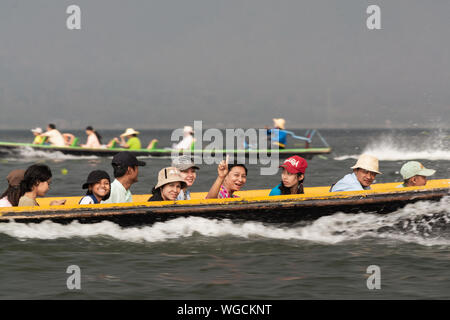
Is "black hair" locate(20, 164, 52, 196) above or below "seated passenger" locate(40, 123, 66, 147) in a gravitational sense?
below

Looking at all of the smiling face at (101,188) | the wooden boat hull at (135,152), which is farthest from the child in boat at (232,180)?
the wooden boat hull at (135,152)

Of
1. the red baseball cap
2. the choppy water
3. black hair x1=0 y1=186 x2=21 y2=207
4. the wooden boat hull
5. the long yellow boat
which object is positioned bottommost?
the choppy water

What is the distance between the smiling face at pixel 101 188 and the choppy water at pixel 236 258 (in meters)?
0.48

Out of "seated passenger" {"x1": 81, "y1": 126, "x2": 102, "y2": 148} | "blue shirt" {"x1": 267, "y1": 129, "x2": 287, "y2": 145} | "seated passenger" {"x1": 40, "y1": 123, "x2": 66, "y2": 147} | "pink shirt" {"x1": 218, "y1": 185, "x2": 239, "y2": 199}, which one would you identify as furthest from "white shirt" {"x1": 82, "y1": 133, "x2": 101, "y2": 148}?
"pink shirt" {"x1": 218, "y1": 185, "x2": 239, "y2": 199}

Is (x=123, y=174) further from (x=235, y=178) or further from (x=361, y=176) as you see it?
(x=361, y=176)

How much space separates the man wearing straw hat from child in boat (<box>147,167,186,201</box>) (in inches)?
86.9

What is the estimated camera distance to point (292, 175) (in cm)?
793

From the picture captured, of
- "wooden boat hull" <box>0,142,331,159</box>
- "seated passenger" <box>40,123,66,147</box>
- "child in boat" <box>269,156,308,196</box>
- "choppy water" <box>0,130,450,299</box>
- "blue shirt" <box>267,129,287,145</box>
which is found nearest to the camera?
"choppy water" <box>0,130,450,299</box>

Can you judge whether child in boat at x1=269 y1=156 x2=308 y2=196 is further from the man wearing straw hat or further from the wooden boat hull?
the wooden boat hull

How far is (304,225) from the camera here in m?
8.34

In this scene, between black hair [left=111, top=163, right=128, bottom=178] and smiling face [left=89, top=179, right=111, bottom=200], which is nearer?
black hair [left=111, top=163, right=128, bottom=178]

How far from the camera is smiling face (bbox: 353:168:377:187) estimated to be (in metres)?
8.20

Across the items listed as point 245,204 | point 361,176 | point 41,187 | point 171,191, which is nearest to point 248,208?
point 245,204
